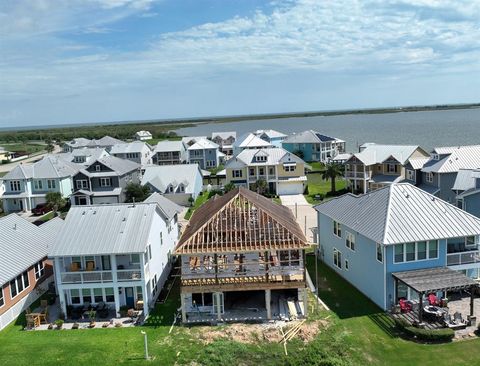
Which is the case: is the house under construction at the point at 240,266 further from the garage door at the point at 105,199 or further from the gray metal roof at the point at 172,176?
the garage door at the point at 105,199

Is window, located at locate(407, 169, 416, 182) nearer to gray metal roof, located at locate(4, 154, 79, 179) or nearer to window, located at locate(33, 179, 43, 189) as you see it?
gray metal roof, located at locate(4, 154, 79, 179)

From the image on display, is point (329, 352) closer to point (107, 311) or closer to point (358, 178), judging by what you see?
point (107, 311)

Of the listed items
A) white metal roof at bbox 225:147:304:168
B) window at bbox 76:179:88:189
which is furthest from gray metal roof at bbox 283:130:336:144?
window at bbox 76:179:88:189

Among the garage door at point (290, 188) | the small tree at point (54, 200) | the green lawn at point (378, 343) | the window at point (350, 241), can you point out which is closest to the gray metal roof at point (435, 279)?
the green lawn at point (378, 343)

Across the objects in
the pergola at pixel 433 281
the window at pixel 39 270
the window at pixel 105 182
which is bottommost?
the window at pixel 39 270

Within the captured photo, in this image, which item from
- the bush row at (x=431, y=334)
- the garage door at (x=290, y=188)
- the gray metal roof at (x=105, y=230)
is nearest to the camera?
the bush row at (x=431, y=334)

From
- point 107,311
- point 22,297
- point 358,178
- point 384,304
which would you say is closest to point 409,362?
point 384,304

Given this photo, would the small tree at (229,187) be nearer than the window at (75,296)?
No
